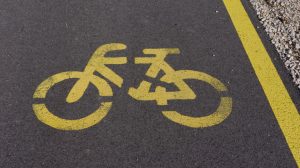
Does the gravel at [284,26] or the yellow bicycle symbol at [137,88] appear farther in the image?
the gravel at [284,26]

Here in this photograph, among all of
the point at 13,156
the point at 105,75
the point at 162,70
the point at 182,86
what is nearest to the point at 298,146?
the point at 182,86

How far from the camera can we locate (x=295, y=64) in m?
4.61

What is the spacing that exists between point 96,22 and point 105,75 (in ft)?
3.66

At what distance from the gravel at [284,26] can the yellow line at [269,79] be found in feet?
0.58

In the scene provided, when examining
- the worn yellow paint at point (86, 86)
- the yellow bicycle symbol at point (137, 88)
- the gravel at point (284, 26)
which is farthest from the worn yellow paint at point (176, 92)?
the gravel at point (284, 26)

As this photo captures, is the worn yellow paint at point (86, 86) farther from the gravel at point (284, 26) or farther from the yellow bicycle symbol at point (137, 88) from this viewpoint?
the gravel at point (284, 26)

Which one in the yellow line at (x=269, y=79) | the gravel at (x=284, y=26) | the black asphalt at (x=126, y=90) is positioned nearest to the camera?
the black asphalt at (x=126, y=90)

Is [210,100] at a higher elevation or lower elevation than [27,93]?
lower

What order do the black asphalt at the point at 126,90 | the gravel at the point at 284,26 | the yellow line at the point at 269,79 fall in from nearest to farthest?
1. the black asphalt at the point at 126,90
2. the yellow line at the point at 269,79
3. the gravel at the point at 284,26

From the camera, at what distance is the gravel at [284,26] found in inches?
184

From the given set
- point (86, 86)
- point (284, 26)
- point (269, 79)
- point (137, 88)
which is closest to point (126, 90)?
point (137, 88)

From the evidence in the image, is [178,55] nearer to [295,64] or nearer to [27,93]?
[295,64]

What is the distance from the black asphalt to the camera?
3672 mm

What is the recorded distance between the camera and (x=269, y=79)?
4.44 meters
